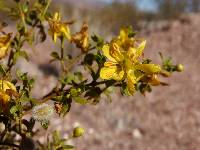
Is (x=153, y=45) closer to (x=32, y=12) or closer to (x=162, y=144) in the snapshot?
(x=162, y=144)

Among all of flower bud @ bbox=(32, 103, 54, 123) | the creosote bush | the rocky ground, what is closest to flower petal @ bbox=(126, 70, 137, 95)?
the creosote bush

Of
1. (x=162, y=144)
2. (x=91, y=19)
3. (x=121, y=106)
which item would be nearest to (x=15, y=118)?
(x=162, y=144)

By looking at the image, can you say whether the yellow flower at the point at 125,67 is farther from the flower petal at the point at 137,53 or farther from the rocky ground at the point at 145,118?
the rocky ground at the point at 145,118

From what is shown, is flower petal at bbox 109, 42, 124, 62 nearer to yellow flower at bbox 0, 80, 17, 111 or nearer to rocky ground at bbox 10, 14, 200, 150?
yellow flower at bbox 0, 80, 17, 111

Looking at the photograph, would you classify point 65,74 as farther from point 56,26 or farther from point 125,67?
point 125,67

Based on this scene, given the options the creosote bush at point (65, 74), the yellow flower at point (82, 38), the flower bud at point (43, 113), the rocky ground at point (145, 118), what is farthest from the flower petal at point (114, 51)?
the rocky ground at point (145, 118)

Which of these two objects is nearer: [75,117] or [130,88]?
[130,88]
